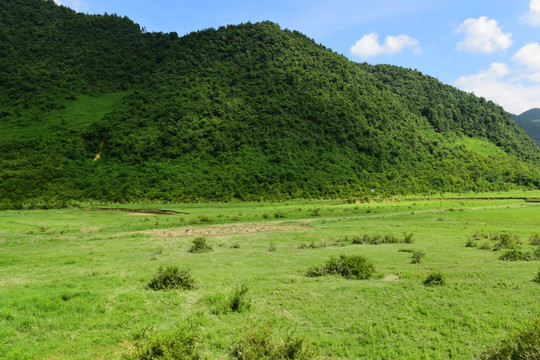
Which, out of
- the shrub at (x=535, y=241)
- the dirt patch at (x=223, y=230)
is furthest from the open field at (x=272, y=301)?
the dirt patch at (x=223, y=230)

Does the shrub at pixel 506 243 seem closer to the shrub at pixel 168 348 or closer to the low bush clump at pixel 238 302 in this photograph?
the low bush clump at pixel 238 302

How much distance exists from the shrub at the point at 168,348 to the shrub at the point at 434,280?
10278mm

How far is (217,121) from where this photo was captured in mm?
106500

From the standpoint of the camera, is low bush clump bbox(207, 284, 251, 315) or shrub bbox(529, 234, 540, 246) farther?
shrub bbox(529, 234, 540, 246)

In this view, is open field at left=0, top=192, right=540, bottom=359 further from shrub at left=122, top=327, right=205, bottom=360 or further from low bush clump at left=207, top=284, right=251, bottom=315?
shrub at left=122, top=327, right=205, bottom=360

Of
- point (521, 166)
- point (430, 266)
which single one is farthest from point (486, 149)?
point (430, 266)

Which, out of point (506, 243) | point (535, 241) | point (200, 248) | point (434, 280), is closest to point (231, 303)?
point (434, 280)

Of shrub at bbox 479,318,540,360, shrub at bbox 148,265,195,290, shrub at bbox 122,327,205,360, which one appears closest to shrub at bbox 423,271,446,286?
shrub at bbox 479,318,540,360

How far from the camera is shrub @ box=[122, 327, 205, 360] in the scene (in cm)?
822

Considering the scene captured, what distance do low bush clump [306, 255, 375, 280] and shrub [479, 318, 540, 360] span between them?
7.46m

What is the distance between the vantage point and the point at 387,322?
1080 cm

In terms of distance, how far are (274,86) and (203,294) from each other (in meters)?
119

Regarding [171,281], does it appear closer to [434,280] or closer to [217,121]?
[434,280]

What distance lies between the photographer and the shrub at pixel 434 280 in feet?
46.1
